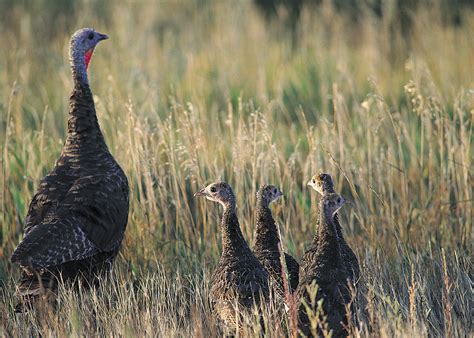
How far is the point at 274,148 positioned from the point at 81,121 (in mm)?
1293

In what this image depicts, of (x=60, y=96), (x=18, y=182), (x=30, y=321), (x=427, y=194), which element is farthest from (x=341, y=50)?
(x=30, y=321)

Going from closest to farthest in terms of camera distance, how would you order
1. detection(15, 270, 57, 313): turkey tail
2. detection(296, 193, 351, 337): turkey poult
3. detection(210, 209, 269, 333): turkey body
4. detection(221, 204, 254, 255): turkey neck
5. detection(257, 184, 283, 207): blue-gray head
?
detection(296, 193, 351, 337): turkey poult < detection(210, 209, 269, 333): turkey body < detection(221, 204, 254, 255): turkey neck < detection(15, 270, 57, 313): turkey tail < detection(257, 184, 283, 207): blue-gray head

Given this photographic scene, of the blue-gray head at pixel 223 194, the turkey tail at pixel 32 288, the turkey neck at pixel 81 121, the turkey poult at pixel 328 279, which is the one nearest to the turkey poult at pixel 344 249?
the turkey poult at pixel 328 279

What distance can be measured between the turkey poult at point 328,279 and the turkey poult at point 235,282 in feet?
0.79

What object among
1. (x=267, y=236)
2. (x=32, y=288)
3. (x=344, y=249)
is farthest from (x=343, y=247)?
(x=32, y=288)

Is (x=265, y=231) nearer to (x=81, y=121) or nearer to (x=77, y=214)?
(x=77, y=214)

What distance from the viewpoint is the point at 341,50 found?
1116 cm

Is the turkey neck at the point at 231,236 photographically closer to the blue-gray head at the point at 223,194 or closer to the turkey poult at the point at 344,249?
the blue-gray head at the point at 223,194

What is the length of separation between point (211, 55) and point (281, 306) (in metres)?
6.90


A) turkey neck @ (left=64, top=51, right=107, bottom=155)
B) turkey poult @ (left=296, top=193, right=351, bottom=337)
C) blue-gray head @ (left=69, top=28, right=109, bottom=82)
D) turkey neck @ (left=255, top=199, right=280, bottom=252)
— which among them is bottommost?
turkey poult @ (left=296, top=193, right=351, bottom=337)

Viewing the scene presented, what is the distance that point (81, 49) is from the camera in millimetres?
6496

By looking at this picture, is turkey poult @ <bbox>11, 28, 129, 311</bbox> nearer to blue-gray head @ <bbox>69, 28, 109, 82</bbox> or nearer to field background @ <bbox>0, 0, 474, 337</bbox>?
blue-gray head @ <bbox>69, 28, 109, 82</bbox>

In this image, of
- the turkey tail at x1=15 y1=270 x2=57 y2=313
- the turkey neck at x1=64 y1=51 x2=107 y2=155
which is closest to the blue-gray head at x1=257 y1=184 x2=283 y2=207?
the turkey neck at x1=64 y1=51 x2=107 y2=155

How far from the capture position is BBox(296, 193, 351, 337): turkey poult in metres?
4.68
